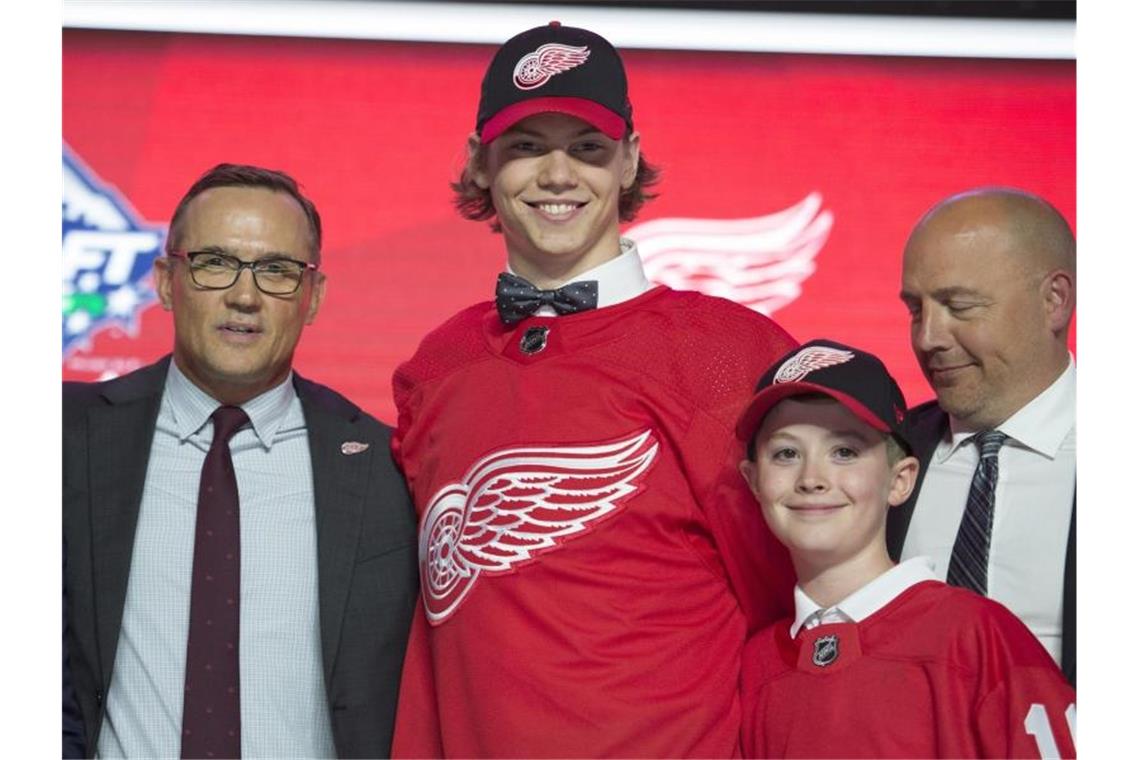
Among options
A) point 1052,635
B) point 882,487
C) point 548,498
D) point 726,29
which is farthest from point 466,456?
point 726,29

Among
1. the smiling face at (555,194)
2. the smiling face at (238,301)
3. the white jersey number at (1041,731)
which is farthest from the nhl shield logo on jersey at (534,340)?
the white jersey number at (1041,731)

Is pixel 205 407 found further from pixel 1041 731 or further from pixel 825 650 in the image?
pixel 1041 731

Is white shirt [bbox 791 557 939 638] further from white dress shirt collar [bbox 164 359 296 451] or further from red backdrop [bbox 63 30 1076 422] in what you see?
red backdrop [bbox 63 30 1076 422]

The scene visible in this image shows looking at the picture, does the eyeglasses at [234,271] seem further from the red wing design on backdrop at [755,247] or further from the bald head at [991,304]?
the red wing design on backdrop at [755,247]

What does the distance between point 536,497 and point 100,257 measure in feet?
6.77

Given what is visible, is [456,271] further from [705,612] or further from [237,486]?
[705,612]

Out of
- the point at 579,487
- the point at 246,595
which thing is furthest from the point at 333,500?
the point at 579,487

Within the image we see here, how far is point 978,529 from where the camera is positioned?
109 inches

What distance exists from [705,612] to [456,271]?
185 centimetres

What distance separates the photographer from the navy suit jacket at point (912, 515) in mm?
2615

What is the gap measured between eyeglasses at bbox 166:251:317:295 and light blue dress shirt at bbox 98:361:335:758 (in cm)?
19

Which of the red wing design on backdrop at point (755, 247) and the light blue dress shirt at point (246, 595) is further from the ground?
the red wing design on backdrop at point (755, 247)

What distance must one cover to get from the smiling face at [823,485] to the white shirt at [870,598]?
0.04m

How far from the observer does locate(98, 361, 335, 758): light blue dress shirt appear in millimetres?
2736
